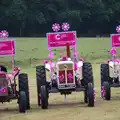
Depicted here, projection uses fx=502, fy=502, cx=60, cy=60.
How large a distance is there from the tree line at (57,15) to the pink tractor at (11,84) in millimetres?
49892

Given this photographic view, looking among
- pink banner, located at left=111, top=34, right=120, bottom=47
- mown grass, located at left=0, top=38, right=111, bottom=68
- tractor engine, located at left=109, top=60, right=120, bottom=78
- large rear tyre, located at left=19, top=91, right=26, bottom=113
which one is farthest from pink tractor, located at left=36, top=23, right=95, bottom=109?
mown grass, located at left=0, top=38, right=111, bottom=68

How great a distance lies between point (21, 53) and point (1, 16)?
30.3 m

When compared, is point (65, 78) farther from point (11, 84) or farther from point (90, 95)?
point (11, 84)

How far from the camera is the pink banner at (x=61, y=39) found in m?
11.5

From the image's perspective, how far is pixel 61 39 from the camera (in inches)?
454

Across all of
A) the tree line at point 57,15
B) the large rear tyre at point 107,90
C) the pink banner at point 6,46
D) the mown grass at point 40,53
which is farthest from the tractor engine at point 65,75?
the tree line at point 57,15

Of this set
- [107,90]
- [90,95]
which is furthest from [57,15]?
[90,95]

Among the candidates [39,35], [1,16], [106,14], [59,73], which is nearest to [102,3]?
[106,14]

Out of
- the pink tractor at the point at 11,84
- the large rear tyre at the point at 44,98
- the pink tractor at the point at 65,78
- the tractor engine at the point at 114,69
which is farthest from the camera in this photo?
the tractor engine at the point at 114,69

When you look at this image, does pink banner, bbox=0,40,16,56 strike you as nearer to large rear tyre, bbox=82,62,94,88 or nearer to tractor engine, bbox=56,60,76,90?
tractor engine, bbox=56,60,76,90

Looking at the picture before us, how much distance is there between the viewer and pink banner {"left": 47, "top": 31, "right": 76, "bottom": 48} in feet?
37.7

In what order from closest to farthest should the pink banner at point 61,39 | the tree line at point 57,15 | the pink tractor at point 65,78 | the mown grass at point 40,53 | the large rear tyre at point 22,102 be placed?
the large rear tyre at point 22,102 < the pink tractor at point 65,78 < the pink banner at point 61,39 < the mown grass at point 40,53 < the tree line at point 57,15

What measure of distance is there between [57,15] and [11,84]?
55560 mm

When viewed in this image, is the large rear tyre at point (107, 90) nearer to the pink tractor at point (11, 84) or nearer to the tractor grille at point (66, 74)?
the tractor grille at point (66, 74)
